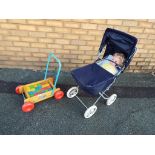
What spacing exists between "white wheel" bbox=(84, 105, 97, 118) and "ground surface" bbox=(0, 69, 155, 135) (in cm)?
6

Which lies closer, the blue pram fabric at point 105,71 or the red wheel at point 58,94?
the blue pram fabric at point 105,71

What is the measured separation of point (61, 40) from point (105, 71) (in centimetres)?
109

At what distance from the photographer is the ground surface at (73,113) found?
127 inches

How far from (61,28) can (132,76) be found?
1.72 metres

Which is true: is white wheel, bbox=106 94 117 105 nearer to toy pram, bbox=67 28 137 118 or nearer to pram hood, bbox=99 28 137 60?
toy pram, bbox=67 28 137 118

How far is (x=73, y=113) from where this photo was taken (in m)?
3.49

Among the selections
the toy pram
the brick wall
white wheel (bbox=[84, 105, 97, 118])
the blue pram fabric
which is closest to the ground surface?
white wheel (bbox=[84, 105, 97, 118])

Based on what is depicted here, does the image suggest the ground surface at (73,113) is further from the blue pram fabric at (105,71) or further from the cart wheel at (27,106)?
the blue pram fabric at (105,71)

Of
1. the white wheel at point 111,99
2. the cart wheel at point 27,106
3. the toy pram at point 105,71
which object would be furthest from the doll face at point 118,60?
the cart wheel at point 27,106

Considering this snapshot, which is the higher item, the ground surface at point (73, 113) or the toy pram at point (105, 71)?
the toy pram at point (105, 71)

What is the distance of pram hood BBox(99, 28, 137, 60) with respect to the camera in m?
3.11

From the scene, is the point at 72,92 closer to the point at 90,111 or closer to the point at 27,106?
the point at 90,111

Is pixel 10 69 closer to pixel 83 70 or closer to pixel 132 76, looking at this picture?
pixel 83 70

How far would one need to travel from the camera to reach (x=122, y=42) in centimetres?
327
